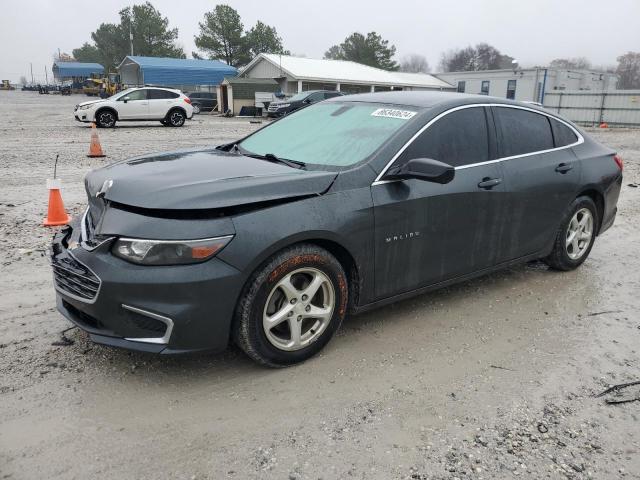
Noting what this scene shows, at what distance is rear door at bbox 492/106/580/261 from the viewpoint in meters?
4.32

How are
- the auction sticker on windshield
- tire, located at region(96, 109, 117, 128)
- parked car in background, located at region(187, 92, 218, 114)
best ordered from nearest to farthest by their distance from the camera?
the auction sticker on windshield → tire, located at region(96, 109, 117, 128) → parked car in background, located at region(187, 92, 218, 114)

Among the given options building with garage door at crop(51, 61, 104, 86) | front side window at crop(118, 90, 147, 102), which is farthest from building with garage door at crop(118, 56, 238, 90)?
building with garage door at crop(51, 61, 104, 86)


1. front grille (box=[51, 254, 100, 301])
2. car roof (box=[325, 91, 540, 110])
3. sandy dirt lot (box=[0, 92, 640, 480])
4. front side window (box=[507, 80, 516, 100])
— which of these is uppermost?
front side window (box=[507, 80, 516, 100])

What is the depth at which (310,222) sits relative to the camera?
→ 3119 millimetres

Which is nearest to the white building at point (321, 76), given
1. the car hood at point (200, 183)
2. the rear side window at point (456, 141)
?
the rear side window at point (456, 141)

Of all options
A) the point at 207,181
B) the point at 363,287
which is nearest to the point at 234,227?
the point at 207,181

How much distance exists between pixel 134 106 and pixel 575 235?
1967cm

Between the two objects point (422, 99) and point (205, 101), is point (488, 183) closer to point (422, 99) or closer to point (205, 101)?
point (422, 99)

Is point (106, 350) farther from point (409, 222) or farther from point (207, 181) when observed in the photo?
point (409, 222)

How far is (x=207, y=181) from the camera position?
10.2 ft

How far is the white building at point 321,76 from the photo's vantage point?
134ft

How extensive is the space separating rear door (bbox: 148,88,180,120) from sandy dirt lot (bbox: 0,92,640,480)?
18518 mm

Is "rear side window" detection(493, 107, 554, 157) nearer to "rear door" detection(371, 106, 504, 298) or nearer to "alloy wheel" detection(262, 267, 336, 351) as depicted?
"rear door" detection(371, 106, 504, 298)

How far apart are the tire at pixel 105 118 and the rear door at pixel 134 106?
1.05ft
